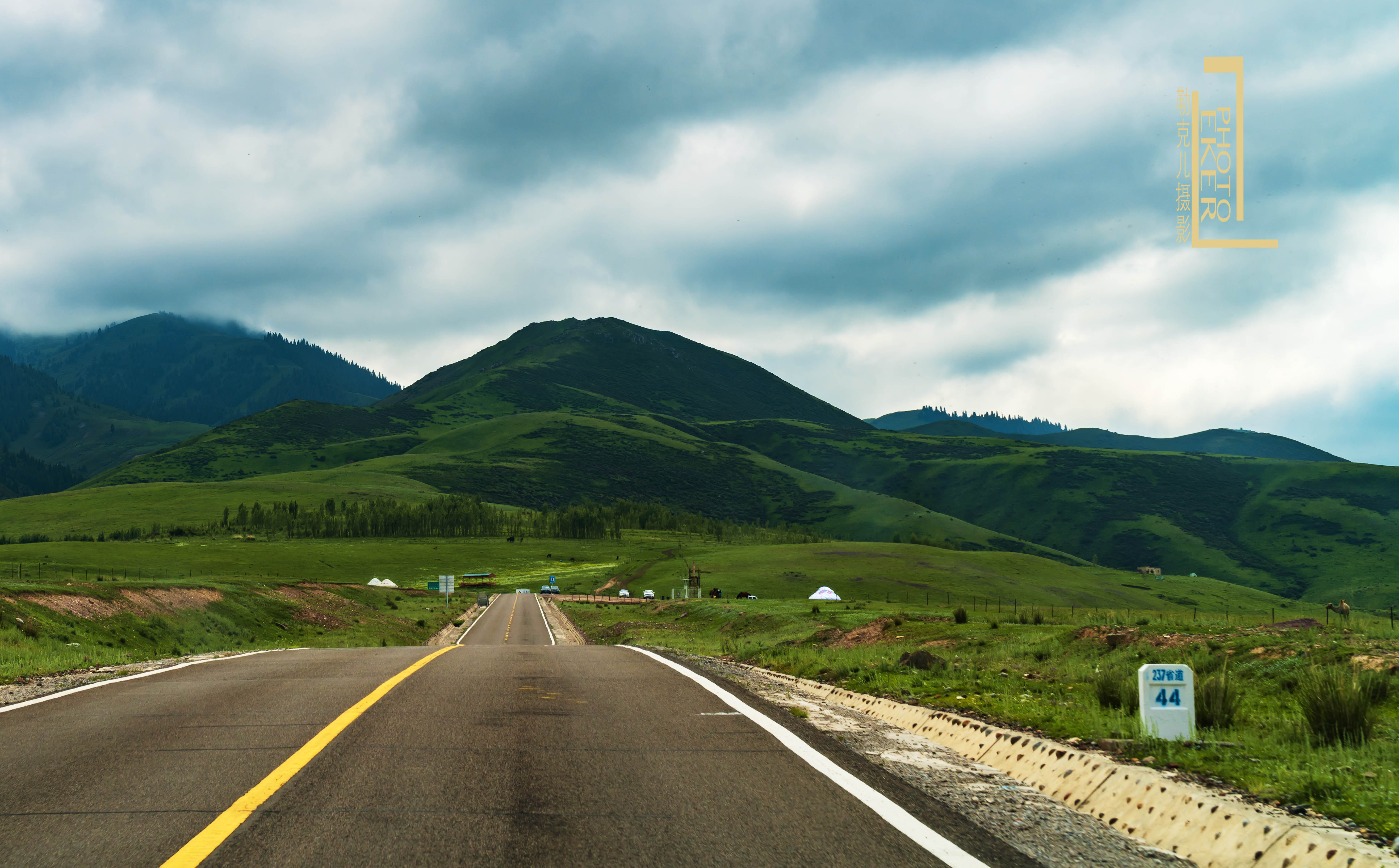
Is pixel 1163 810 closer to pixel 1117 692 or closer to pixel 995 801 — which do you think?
pixel 995 801

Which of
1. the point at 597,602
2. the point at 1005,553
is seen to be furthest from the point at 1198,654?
the point at 1005,553

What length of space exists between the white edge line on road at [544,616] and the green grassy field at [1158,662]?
23283 mm

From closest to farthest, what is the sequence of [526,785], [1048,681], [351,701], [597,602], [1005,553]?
1. [526,785]
2. [351,701]
3. [1048,681]
4. [597,602]
5. [1005,553]

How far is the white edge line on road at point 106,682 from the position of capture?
9867 mm

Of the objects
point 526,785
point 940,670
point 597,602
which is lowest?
point 597,602

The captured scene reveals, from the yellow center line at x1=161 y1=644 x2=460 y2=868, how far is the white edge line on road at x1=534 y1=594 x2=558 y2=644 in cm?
3257

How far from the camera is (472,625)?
69.9m

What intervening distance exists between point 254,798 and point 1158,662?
14151mm

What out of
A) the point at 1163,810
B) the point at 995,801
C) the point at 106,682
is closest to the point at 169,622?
the point at 106,682

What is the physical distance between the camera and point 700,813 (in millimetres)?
5582

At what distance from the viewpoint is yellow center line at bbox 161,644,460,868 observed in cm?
461

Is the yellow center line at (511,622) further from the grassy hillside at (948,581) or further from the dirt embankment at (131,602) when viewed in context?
the grassy hillside at (948,581)

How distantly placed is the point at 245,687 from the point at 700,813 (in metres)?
8.46

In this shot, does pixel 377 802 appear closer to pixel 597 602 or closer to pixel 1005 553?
pixel 597 602
